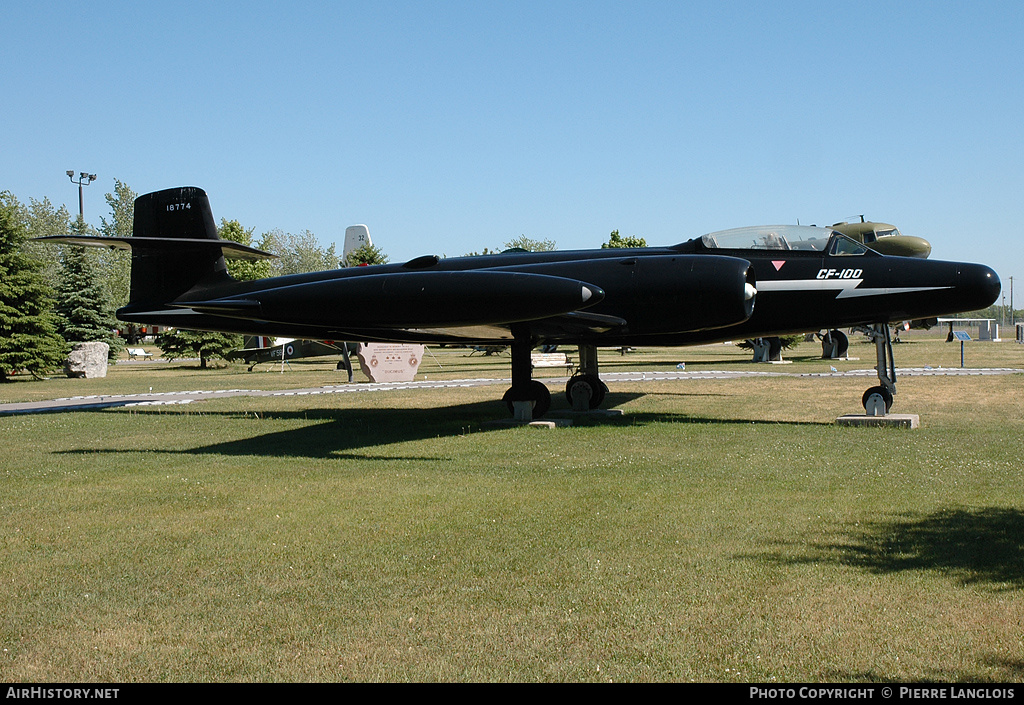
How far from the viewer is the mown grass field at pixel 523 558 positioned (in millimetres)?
4277

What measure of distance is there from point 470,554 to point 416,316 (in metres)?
5.64

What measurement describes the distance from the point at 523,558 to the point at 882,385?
10.2 metres

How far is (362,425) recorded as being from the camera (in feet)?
50.2

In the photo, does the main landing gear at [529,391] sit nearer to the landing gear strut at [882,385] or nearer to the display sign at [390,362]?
the landing gear strut at [882,385]

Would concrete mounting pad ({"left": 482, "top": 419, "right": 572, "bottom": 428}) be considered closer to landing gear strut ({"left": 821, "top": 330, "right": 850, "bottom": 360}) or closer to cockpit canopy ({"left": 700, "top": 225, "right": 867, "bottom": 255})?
Result: cockpit canopy ({"left": 700, "top": 225, "right": 867, "bottom": 255})

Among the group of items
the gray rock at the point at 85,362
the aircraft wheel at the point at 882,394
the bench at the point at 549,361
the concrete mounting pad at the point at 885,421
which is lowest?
the concrete mounting pad at the point at 885,421

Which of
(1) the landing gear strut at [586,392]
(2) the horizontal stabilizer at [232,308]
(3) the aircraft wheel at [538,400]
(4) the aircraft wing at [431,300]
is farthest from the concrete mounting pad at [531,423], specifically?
(2) the horizontal stabilizer at [232,308]

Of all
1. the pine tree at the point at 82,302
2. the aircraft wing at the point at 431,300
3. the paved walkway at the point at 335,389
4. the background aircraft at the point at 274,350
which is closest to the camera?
the aircraft wing at the point at 431,300

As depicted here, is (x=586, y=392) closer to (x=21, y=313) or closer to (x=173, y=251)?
(x=173, y=251)

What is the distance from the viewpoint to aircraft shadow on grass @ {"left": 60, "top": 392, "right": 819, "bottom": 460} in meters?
12.1

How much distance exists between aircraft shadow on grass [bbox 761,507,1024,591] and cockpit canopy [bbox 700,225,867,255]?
7992 millimetres

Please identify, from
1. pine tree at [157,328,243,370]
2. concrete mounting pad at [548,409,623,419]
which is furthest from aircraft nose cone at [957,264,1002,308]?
pine tree at [157,328,243,370]

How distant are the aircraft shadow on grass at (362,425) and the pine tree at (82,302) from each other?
26.0 m

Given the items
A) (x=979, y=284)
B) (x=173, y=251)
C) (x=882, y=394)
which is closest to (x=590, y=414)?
(x=882, y=394)
